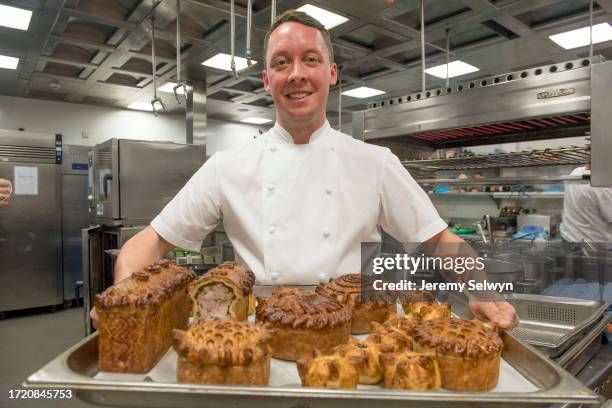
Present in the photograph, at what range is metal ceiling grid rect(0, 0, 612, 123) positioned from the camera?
3742 mm

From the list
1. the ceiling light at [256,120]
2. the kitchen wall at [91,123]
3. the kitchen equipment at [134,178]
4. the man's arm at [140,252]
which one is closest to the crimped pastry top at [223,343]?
the man's arm at [140,252]

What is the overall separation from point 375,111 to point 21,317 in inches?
211

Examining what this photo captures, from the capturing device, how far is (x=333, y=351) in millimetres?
955

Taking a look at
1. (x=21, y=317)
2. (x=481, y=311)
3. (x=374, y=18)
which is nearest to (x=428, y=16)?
(x=374, y=18)

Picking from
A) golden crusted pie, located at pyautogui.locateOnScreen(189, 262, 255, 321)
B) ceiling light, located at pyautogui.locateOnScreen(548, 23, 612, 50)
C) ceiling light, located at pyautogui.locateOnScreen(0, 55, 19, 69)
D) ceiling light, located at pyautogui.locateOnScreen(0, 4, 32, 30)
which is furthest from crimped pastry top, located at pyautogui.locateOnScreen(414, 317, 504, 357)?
ceiling light, located at pyautogui.locateOnScreen(0, 55, 19, 69)

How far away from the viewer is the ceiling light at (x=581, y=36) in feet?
13.5

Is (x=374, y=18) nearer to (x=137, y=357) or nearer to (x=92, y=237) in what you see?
(x=92, y=237)

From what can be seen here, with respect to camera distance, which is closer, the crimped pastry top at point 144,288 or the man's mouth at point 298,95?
the crimped pastry top at point 144,288

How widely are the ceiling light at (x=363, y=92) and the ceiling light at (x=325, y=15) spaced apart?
241 centimetres

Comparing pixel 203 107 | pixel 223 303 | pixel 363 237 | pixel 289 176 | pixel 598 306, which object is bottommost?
pixel 598 306

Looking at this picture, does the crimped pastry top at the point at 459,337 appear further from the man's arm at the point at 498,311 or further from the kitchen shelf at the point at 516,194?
the kitchen shelf at the point at 516,194

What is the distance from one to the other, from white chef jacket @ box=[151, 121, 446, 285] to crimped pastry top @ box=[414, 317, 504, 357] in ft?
1.78

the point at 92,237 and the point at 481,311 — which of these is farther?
the point at 92,237

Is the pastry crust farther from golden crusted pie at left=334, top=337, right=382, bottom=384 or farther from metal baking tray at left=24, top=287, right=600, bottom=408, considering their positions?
golden crusted pie at left=334, top=337, right=382, bottom=384
